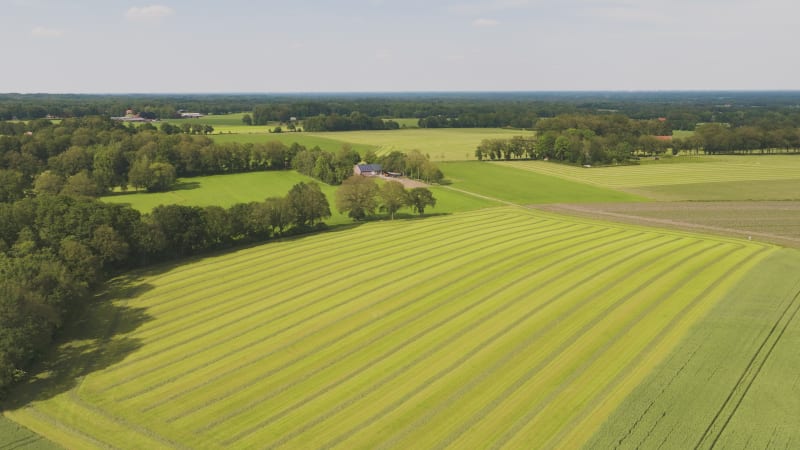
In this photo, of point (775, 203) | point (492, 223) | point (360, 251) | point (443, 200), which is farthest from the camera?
point (443, 200)

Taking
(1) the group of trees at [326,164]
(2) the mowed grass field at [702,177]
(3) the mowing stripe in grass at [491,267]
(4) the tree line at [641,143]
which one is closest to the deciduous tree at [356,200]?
(3) the mowing stripe in grass at [491,267]

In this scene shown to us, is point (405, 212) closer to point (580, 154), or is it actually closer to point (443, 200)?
point (443, 200)

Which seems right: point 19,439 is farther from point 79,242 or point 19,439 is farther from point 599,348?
point 599,348

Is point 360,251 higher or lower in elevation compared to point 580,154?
lower

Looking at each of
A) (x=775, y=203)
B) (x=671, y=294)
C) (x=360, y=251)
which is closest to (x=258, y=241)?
(x=360, y=251)

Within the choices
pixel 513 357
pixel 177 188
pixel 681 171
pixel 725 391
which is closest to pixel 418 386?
pixel 513 357

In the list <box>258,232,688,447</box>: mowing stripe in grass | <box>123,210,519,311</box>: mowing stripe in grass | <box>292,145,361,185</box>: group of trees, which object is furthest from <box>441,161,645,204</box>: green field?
<box>258,232,688,447</box>: mowing stripe in grass

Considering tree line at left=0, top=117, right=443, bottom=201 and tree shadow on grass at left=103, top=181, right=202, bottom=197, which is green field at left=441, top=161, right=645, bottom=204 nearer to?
tree line at left=0, top=117, right=443, bottom=201

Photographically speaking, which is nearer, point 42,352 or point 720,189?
point 42,352
